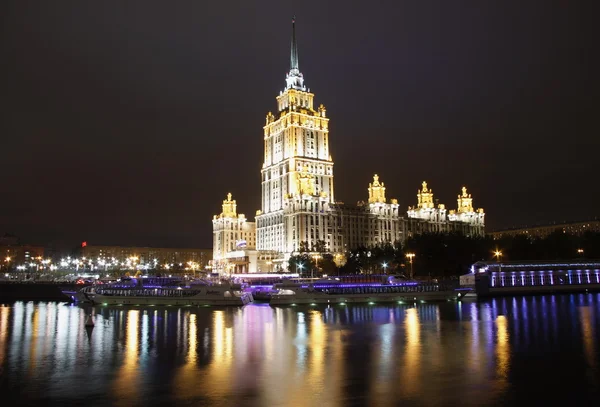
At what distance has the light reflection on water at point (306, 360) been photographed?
21.8 meters

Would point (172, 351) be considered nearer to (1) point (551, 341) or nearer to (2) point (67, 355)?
(2) point (67, 355)

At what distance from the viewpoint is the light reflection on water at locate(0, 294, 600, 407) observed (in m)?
21.8

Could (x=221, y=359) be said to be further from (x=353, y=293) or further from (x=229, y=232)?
(x=229, y=232)

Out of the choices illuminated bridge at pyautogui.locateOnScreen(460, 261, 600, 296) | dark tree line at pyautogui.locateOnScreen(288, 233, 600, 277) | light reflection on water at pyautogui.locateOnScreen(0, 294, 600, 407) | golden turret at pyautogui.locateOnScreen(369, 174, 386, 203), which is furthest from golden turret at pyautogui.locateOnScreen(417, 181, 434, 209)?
light reflection on water at pyautogui.locateOnScreen(0, 294, 600, 407)

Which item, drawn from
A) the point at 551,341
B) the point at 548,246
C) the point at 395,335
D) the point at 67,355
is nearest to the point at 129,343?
the point at 67,355

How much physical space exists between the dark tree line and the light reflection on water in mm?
53460

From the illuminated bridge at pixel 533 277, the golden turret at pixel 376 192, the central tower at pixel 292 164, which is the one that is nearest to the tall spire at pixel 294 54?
the central tower at pixel 292 164

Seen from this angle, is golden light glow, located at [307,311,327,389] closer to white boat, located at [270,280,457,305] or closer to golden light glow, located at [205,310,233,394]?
golden light glow, located at [205,310,233,394]

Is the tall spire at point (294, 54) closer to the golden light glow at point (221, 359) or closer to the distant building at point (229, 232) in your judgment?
the distant building at point (229, 232)

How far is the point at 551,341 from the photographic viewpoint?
35344 mm

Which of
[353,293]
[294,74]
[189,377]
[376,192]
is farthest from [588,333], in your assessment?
[294,74]

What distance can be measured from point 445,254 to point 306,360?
8089 cm

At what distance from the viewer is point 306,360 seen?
95.8ft

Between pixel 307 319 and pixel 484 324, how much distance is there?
52.3 feet
